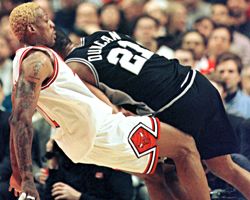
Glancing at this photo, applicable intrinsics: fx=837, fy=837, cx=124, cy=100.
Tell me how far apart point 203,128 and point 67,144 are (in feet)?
3.11

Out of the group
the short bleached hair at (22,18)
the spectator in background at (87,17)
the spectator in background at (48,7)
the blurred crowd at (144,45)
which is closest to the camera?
the short bleached hair at (22,18)

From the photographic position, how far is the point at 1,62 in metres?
9.07

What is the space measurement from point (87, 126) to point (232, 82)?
3.05 meters

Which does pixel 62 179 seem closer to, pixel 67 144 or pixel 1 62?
pixel 67 144

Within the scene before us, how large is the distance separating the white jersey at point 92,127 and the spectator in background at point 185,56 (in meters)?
3.01

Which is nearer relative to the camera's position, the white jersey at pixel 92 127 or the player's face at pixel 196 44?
the white jersey at pixel 92 127

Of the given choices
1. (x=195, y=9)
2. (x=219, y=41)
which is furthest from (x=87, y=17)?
(x=219, y=41)

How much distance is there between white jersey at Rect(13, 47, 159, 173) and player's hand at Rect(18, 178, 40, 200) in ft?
2.04

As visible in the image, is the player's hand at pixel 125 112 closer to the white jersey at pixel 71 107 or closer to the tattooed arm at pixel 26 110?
the white jersey at pixel 71 107

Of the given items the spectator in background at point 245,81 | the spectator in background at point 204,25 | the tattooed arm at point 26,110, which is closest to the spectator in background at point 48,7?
the spectator in background at point 204,25

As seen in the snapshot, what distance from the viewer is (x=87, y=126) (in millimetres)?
5316

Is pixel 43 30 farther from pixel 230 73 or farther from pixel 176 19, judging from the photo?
pixel 176 19

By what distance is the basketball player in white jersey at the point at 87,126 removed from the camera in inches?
204

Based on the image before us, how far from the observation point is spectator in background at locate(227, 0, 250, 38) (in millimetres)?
9750
